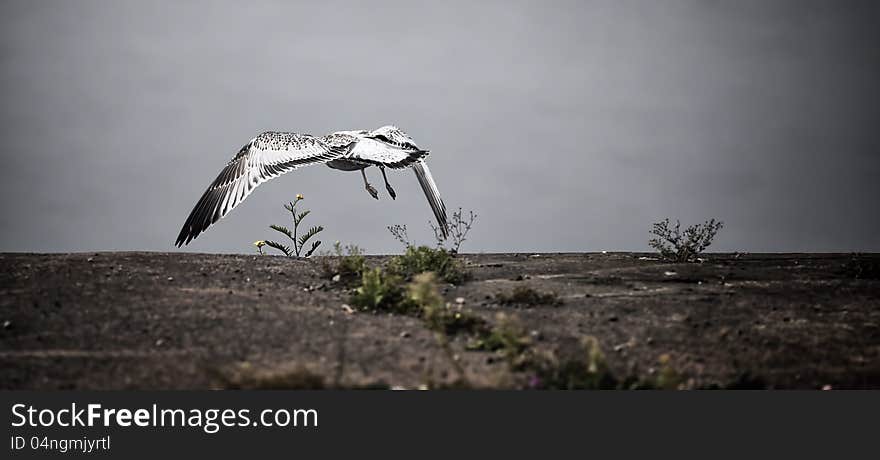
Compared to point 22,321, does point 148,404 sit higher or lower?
lower

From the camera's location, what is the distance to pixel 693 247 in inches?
432

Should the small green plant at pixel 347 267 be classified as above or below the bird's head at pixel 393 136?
below

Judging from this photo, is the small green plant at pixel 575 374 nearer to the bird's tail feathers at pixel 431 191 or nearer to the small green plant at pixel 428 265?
the small green plant at pixel 428 265

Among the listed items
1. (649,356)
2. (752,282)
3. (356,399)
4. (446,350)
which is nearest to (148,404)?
(356,399)

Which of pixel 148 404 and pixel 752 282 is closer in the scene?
pixel 148 404

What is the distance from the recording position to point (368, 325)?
733cm

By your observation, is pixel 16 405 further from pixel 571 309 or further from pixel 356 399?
pixel 571 309

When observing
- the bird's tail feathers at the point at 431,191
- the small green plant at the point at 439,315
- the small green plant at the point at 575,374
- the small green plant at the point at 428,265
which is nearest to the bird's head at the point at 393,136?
the bird's tail feathers at the point at 431,191

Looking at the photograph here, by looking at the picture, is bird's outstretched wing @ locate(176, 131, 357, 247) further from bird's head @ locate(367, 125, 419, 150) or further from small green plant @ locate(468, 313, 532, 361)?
small green plant @ locate(468, 313, 532, 361)

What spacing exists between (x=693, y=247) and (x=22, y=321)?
8.01 metres

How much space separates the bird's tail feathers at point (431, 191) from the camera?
11.4 meters

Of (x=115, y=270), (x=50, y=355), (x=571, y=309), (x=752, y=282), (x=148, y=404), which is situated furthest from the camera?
(x=752, y=282)

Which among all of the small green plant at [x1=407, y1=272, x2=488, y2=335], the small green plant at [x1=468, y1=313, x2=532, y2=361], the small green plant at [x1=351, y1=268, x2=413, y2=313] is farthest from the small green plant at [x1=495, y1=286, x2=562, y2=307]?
the small green plant at [x1=468, y1=313, x2=532, y2=361]

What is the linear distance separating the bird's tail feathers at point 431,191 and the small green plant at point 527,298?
9.91 feet
